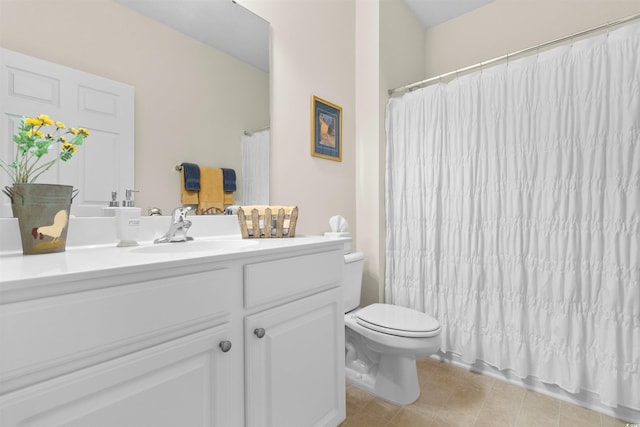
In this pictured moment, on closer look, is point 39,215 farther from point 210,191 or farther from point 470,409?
point 470,409

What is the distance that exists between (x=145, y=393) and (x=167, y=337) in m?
0.13

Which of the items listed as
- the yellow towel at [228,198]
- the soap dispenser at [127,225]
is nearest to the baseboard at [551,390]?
the yellow towel at [228,198]

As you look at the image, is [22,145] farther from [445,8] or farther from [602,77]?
[445,8]

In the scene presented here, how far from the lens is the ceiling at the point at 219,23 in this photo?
1243 mm

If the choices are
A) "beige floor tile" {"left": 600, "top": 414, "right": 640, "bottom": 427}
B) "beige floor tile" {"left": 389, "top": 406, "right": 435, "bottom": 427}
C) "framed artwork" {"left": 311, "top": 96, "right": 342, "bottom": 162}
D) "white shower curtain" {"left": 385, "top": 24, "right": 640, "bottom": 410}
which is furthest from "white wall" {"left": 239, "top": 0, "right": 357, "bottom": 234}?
"beige floor tile" {"left": 600, "top": 414, "right": 640, "bottom": 427}

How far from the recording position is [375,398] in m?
1.66

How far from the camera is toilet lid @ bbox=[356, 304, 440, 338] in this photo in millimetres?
1499

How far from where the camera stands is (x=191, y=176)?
4.42ft

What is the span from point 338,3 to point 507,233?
1871 millimetres

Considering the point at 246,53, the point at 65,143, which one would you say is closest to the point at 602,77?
the point at 246,53

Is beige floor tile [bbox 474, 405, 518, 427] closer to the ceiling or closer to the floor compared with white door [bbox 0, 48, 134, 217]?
closer to the floor

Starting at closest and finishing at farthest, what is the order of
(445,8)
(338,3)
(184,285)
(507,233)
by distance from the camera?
1. (184,285)
2. (507,233)
3. (338,3)
4. (445,8)

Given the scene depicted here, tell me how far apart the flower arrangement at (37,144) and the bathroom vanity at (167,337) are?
0.88 feet

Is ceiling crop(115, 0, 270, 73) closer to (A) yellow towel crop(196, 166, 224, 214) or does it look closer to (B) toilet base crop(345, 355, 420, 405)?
(A) yellow towel crop(196, 166, 224, 214)
